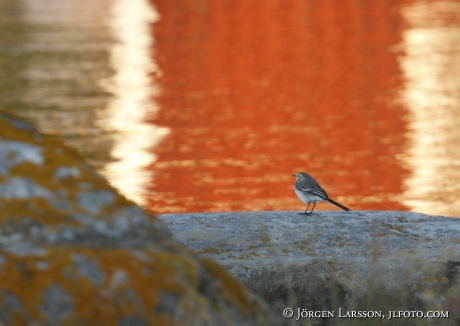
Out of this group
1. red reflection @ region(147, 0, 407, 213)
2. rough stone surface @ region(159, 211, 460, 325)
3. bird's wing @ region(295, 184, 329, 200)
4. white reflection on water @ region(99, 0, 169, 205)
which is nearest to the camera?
rough stone surface @ region(159, 211, 460, 325)

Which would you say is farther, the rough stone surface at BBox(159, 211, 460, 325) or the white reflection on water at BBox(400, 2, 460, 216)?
the white reflection on water at BBox(400, 2, 460, 216)

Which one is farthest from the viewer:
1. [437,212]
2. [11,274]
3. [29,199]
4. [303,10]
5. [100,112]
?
[303,10]

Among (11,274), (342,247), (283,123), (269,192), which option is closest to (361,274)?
(342,247)

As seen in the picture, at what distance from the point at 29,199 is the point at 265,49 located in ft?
93.4

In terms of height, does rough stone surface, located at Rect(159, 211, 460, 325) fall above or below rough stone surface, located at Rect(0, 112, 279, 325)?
below

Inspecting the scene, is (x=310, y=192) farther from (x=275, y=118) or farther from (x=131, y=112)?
(x=131, y=112)

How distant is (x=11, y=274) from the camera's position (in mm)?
2238

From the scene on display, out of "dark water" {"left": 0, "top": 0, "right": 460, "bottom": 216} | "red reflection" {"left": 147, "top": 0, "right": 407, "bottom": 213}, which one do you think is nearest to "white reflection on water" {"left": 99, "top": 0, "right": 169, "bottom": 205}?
"dark water" {"left": 0, "top": 0, "right": 460, "bottom": 216}

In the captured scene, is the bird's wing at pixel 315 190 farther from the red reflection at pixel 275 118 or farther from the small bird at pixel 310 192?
the red reflection at pixel 275 118

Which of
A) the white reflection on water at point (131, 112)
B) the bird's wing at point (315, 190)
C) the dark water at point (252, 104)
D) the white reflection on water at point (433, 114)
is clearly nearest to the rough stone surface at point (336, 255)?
the bird's wing at point (315, 190)

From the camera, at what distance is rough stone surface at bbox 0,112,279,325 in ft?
7.32

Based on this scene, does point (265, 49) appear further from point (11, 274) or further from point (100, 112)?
point (11, 274)

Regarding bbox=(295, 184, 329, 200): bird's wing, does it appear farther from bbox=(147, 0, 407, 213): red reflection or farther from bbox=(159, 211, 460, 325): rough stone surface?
bbox=(147, 0, 407, 213): red reflection

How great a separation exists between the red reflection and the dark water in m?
0.04
